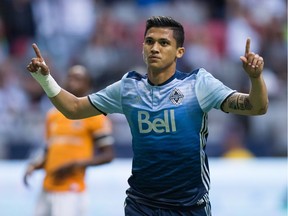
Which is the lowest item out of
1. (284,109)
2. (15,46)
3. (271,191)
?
(271,191)

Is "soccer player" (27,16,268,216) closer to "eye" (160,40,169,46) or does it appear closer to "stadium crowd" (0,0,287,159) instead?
"eye" (160,40,169,46)

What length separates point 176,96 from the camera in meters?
6.45

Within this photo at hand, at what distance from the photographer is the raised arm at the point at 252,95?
579 centimetres

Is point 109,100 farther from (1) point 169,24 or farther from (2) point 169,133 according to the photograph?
(1) point 169,24

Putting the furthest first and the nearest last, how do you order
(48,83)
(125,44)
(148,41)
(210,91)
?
(125,44), (48,83), (148,41), (210,91)

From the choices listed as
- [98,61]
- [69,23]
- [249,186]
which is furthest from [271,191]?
[69,23]

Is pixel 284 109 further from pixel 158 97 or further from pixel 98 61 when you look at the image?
pixel 158 97

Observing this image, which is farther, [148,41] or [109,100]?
[109,100]

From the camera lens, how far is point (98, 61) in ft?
50.7

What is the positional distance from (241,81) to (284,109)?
1.04m

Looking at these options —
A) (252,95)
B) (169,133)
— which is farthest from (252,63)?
(169,133)

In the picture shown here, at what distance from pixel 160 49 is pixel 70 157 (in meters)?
3.28

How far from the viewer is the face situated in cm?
647

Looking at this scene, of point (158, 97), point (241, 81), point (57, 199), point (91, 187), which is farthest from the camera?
point (241, 81)
